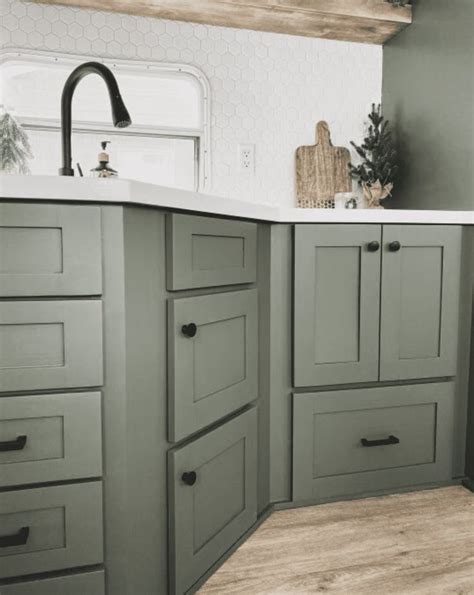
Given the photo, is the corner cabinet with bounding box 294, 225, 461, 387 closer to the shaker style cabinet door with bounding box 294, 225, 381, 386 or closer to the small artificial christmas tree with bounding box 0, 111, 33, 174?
the shaker style cabinet door with bounding box 294, 225, 381, 386

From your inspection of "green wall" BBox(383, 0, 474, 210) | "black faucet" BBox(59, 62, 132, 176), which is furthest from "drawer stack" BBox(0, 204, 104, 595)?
"green wall" BBox(383, 0, 474, 210)

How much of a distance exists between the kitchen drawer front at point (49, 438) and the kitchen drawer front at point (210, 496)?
0.22 m

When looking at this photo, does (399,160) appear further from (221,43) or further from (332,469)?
(332,469)

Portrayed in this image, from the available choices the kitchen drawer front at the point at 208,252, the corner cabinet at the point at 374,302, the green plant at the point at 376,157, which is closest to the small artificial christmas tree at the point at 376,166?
the green plant at the point at 376,157

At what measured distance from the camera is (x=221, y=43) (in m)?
2.35

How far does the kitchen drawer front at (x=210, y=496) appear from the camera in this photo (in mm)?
1209

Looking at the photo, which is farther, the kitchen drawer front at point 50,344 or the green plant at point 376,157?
the green plant at point 376,157

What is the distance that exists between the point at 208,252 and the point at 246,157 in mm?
1217

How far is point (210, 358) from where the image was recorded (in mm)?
1322

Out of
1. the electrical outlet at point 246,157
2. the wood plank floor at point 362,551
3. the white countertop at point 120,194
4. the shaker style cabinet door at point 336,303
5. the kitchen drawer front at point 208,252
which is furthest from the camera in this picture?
the electrical outlet at point 246,157

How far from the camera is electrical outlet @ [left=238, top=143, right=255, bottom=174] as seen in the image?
7.84ft

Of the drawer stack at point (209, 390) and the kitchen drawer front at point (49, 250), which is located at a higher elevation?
the kitchen drawer front at point (49, 250)

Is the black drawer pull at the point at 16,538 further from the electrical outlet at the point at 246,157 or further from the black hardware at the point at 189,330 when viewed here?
the electrical outlet at the point at 246,157

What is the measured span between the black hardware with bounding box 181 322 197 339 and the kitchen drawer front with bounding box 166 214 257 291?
87 mm
